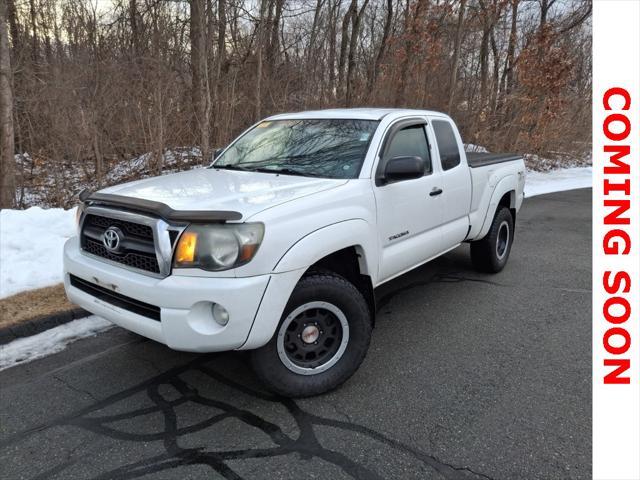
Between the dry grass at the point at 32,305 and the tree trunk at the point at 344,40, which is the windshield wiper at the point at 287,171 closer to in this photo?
the dry grass at the point at 32,305

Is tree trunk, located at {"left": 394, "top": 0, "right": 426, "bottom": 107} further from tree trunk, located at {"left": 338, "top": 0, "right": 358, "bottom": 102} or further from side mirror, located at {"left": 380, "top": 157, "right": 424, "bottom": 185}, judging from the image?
side mirror, located at {"left": 380, "top": 157, "right": 424, "bottom": 185}

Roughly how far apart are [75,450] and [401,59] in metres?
14.3

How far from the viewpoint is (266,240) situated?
2689 millimetres

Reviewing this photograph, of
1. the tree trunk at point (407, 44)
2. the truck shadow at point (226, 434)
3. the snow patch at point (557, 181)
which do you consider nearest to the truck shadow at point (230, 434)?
the truck shadow at point (226, 434)

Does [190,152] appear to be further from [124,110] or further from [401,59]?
[401,59]

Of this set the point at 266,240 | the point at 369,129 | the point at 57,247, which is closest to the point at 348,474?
the point at 266,240

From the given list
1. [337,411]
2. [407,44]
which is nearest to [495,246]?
[337,411]

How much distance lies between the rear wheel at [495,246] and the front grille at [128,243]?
3887 millimetres

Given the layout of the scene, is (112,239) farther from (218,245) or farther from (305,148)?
(305,148)

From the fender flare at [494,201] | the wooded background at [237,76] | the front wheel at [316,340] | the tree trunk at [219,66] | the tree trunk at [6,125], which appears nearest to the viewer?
the front wheel at [316,340]

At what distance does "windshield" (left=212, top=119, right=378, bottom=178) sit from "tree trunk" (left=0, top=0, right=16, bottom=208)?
4.93m

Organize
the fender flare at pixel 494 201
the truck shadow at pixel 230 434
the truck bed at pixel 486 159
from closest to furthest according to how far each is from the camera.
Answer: the truck shadow at pixel 230 434, the truck bed at pixel 486 159, the fender flare at pixel 494 201

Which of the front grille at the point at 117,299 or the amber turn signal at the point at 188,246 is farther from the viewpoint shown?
the front grille at the point at 117,299

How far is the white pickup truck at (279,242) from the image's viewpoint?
2.66 m
